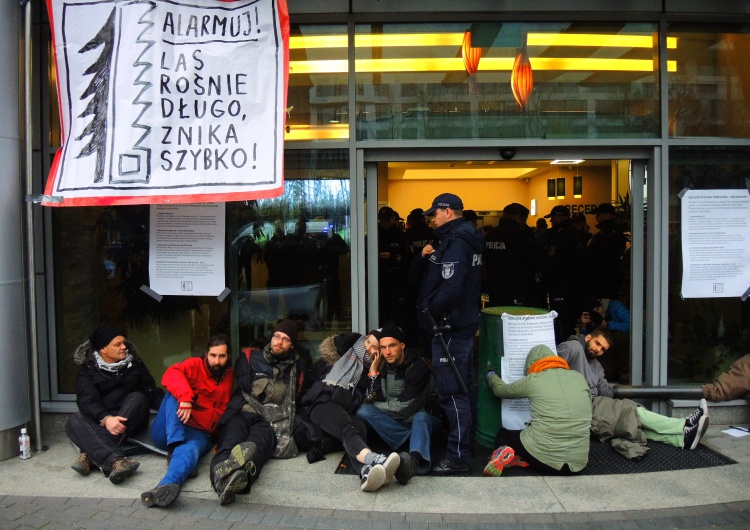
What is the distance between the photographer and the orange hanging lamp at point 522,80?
6.55 metres

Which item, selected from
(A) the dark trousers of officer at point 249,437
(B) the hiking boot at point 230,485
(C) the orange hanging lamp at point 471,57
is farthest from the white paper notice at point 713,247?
(B) the hiking boot at point 230,485

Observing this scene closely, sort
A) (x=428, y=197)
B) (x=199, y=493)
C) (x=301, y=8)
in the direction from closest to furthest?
(x=199, y=493) < (x=301, y=8) < (x=428, y=197)

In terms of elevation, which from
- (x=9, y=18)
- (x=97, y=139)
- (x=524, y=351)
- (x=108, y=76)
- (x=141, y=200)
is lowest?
(x=524, y=351)

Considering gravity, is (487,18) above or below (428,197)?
above

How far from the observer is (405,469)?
4.98 meters

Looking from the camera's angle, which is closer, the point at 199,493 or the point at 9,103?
the point at 199,493

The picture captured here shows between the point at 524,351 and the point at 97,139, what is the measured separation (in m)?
4.00

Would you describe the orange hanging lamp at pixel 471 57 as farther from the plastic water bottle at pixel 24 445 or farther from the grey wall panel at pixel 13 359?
the plastic water bottle at pixel 24 445

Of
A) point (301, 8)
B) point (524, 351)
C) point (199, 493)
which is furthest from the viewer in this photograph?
point (301, 8)

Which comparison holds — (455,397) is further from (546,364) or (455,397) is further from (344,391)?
(344,391)

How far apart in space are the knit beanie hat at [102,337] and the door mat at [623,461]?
2.12m

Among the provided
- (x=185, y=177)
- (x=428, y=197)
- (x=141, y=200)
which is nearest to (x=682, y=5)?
(x=185, y=177)

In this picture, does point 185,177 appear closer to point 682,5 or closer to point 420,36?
point 420,36

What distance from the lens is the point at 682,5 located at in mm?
6414
